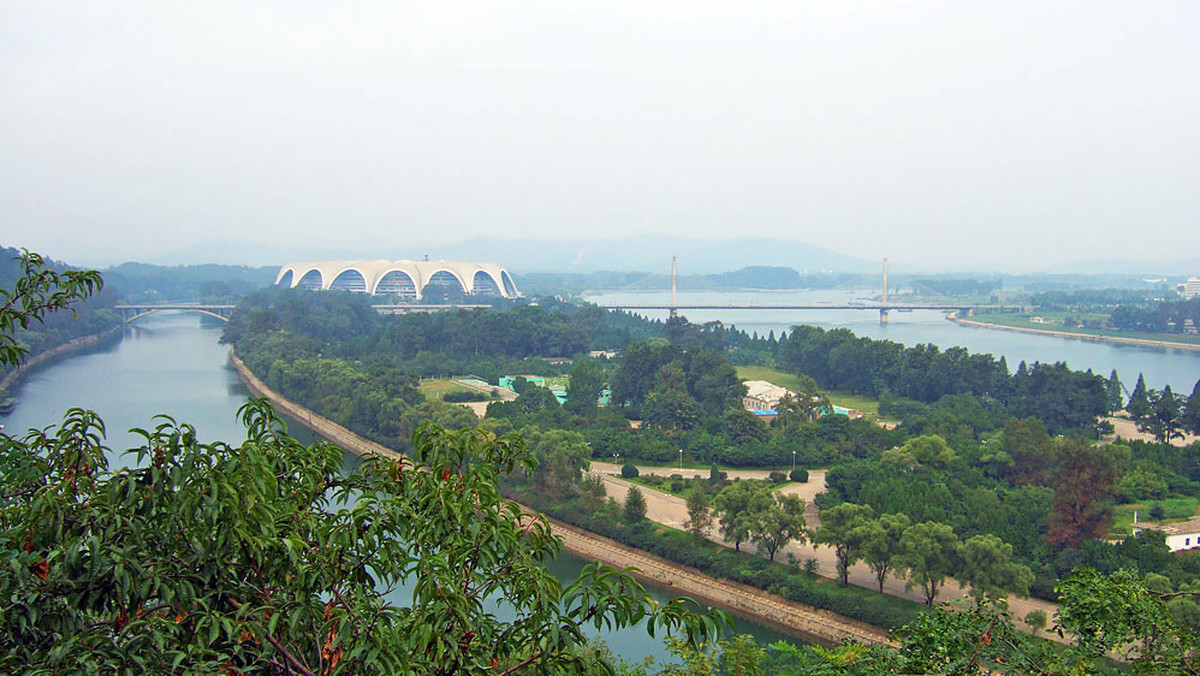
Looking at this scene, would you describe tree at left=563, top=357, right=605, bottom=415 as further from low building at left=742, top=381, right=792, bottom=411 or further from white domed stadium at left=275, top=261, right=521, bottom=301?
white domed stadium at left=275, top=261, right=521, bottom=301

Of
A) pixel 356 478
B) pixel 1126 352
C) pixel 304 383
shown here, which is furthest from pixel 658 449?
pixel 1126 352

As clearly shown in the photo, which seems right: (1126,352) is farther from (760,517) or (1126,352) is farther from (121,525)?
(121,525)

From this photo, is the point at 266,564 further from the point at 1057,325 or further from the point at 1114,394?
the point at 1057,325

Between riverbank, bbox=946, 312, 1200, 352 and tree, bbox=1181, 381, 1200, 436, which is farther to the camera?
riverbank, bbox=946, 312, 1200, 352

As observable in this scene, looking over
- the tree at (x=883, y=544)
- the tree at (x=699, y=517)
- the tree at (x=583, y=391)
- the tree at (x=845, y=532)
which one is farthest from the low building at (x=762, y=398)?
the tree at (x=883, y=544)

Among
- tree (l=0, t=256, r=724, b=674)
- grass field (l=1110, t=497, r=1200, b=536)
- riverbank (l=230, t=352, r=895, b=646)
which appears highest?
tree (l=0, t=256, r=724, b=674)

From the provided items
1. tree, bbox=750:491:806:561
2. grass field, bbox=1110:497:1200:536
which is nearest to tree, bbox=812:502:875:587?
tree, bbox=750:491:806:561
